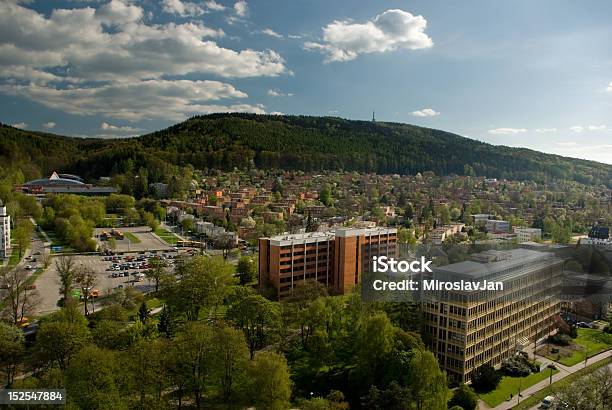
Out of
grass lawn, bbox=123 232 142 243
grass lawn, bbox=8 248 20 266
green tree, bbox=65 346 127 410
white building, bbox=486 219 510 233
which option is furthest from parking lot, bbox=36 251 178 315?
white building, bbox=486 219 510 233

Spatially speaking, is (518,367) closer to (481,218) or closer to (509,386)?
(509,386)

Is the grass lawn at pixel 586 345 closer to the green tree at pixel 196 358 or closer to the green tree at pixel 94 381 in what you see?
the green tree at pixel 196 358

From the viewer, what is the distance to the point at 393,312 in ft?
45.7

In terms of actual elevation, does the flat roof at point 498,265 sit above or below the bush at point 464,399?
above

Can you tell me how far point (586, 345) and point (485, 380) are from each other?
5.70 meters

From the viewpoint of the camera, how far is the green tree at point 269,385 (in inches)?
384

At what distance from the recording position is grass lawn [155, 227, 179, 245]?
102 feet

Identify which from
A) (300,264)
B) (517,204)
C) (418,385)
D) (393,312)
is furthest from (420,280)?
(517,204)

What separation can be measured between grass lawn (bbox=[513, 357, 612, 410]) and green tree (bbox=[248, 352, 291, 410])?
19.0 feet

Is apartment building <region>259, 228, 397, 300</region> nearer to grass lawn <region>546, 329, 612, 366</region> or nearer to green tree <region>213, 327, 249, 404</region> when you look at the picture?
green tree <region>213, 327, 249, 404</region>

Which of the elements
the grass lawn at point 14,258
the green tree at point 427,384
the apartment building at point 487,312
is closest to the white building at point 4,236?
the grass lawn at point 14,258

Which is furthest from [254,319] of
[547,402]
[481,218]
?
[481,218]

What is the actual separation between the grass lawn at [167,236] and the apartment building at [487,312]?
2066 cm

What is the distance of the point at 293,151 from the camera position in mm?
67625
